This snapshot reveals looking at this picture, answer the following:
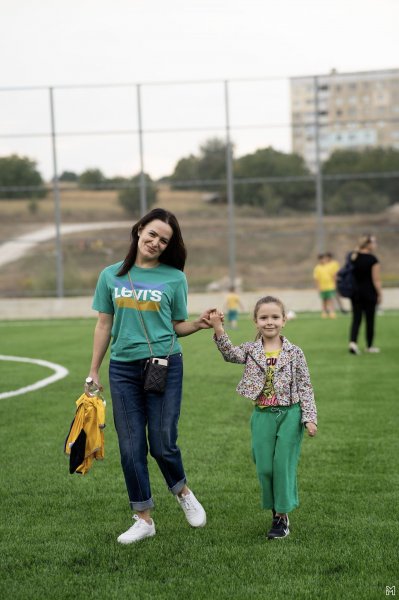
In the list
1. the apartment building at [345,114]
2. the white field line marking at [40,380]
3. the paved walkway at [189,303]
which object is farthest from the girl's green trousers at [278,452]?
the apartment building at [345,114]

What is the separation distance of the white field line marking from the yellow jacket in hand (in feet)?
21.6

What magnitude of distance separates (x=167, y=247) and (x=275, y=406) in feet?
3.83

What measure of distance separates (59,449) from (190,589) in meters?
4.26

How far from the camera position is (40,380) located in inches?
578

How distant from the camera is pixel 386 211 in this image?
3909cm

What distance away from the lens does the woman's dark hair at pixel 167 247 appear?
6.31 metres

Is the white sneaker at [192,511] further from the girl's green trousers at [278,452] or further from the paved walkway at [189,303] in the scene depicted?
the paved walkway at [189,303]

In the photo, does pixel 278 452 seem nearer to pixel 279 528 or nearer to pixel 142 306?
pixel 279 528

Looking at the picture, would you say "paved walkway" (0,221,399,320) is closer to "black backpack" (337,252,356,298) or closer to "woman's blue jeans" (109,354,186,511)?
"black backpack" (337,252,356,298)

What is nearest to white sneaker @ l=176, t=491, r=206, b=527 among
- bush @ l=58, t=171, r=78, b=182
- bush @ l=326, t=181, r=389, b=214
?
bush @ l=58, t=171, r=78, b=182

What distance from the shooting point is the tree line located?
121 feet

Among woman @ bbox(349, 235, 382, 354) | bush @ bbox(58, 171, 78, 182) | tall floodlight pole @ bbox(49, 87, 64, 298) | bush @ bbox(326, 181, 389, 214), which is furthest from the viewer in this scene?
bush @ bbox(326, 181, 389, 214)

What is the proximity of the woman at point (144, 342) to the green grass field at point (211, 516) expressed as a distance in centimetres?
38

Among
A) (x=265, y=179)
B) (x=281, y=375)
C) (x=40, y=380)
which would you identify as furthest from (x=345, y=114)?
(x=281, y=375)
